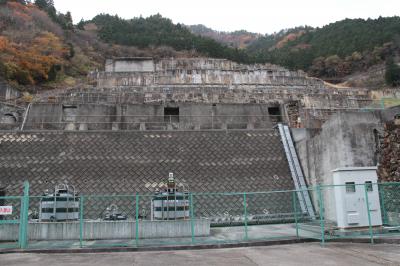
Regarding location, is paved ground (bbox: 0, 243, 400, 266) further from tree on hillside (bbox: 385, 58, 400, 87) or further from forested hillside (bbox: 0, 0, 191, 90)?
tree on hillside (bbox: 385, 58, 400, 87)

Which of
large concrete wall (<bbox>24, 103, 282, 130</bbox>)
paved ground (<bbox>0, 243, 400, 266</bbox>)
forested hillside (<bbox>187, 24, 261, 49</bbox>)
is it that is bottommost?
paved ground (<bbox>0, 243, 400, 266</bbox>)

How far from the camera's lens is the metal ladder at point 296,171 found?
13.2 meters

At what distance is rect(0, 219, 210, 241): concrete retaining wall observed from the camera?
10117 mm

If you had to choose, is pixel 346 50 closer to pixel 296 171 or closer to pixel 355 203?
pixel 296 171

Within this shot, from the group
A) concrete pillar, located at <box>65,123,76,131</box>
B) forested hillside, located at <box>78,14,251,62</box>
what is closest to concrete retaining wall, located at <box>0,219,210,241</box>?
concrete pillar, located at <box>65,123,76,131</box>

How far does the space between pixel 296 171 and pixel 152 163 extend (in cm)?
617

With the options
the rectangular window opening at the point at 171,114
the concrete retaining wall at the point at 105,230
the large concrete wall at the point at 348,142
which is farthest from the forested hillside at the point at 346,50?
the concrete retaining wall at the point at 105,230

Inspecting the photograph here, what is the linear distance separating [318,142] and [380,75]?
175 feet

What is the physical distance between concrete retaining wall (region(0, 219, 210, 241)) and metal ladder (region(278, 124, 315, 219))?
3912mm

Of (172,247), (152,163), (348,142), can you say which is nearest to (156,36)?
(152,163)

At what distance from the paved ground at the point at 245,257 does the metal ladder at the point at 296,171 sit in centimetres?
323

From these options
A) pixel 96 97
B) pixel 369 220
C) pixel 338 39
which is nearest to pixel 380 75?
pixel 338 39

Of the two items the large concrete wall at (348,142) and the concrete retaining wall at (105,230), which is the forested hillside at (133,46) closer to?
the concrete retaining wall at (105,230)

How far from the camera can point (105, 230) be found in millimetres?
10320
